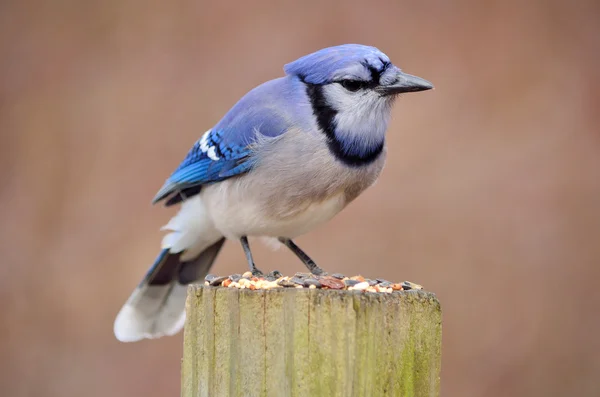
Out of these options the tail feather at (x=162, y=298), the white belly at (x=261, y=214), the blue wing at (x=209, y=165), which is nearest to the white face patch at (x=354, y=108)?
the white belly at (x=261, y=214)

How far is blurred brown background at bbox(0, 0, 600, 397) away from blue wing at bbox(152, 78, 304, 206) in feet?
4.66

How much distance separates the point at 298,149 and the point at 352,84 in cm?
24

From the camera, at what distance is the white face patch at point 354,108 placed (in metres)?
2.50

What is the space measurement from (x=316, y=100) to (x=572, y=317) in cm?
236

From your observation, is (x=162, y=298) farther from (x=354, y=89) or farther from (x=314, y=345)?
(x=314, y=345)

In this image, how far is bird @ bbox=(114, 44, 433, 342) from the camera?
250cm

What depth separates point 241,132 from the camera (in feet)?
8.85

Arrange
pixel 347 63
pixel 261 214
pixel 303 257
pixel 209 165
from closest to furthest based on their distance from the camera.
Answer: pixel 347 63, pixel 261 214, pixel 209 165, pixel 303 257

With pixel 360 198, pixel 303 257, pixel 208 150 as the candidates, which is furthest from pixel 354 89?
pixel 360 198

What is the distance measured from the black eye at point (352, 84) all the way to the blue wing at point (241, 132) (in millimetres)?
130

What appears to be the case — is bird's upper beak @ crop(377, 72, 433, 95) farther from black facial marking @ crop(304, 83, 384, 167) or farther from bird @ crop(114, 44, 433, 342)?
black facial marking @ crop(304, 83, 384, 167)

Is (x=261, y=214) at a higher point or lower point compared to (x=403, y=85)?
lower

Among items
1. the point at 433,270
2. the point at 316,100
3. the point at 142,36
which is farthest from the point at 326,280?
the point at 142,36

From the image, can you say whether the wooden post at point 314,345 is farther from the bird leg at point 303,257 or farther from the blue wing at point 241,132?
the bird leg at point 303,257
